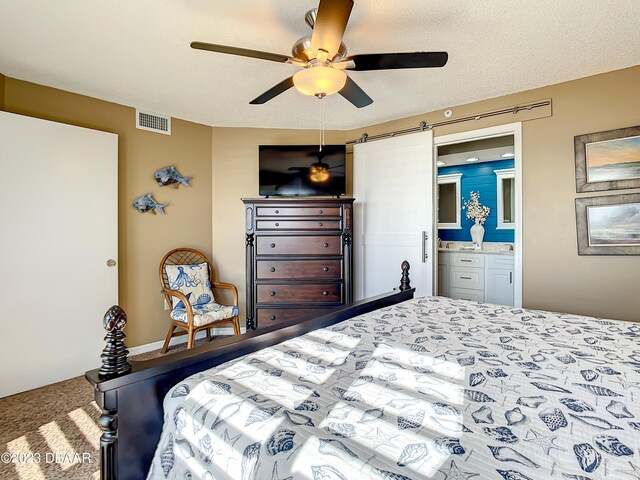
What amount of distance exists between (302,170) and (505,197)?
10.1 ft

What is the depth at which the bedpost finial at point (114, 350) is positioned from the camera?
102 cm

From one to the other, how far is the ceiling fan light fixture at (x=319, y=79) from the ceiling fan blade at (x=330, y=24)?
9 centimetres

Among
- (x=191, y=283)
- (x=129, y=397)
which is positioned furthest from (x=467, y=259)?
(x=129, y=397)

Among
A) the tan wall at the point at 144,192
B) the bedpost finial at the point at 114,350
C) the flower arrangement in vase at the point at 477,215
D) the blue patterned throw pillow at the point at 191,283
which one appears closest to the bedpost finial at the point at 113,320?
the bedpost finial at the point at 114,350

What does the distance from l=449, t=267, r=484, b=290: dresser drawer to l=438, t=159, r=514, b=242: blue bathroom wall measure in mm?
718

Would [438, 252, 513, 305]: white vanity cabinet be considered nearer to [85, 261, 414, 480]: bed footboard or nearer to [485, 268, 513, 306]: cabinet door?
[485, 268, 513, 306]: cabinet door

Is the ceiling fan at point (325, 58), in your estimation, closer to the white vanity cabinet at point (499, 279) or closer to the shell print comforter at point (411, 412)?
the shell print comforter at point (411, 412)

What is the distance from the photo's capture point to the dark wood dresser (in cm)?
347

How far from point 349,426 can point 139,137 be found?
359cm

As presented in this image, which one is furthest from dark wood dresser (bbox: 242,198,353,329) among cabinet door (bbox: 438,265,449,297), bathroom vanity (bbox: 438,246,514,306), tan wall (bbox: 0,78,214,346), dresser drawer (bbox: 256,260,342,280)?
cabinet door (bbox: 438,265,449,297)

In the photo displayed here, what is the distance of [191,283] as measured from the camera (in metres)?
3.53

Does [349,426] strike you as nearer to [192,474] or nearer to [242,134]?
[192,474]

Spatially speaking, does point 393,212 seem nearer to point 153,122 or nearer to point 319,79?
point 319,79

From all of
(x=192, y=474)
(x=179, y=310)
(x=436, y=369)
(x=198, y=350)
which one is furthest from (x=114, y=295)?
(x=436, y=369)
